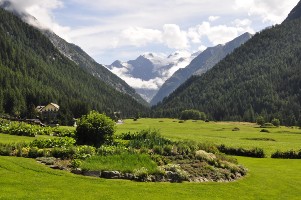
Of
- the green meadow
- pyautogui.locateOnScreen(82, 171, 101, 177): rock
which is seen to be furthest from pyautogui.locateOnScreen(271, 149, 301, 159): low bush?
pyautogui.locateOnScreen(82, 171, 101, 177): rock

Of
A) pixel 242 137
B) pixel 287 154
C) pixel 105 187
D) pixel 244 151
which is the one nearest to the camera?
pixel 105 187

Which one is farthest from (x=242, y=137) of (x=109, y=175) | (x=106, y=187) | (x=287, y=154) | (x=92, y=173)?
(x=106, y=187)

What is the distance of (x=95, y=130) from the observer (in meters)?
49.9

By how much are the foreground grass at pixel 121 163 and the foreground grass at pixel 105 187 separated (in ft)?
7.35

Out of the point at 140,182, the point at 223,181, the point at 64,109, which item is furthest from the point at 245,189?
the point at 64,109

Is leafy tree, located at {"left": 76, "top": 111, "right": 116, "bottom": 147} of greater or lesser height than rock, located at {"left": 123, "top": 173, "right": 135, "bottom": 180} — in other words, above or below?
above

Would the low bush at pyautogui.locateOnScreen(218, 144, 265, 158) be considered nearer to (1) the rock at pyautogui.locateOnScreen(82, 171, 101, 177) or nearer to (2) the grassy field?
(2) the grassy field

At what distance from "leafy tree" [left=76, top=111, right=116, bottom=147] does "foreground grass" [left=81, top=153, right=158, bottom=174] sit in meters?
12.3

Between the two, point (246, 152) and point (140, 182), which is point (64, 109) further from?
point (140, 182)

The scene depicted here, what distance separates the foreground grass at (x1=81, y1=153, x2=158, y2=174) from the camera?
34844 mm

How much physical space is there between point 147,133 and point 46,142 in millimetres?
20804

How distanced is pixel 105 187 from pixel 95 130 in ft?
65.5

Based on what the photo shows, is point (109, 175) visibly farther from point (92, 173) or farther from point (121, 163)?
point (121, 163)

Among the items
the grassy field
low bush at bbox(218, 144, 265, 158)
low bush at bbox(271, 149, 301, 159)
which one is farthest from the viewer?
the grassy field
